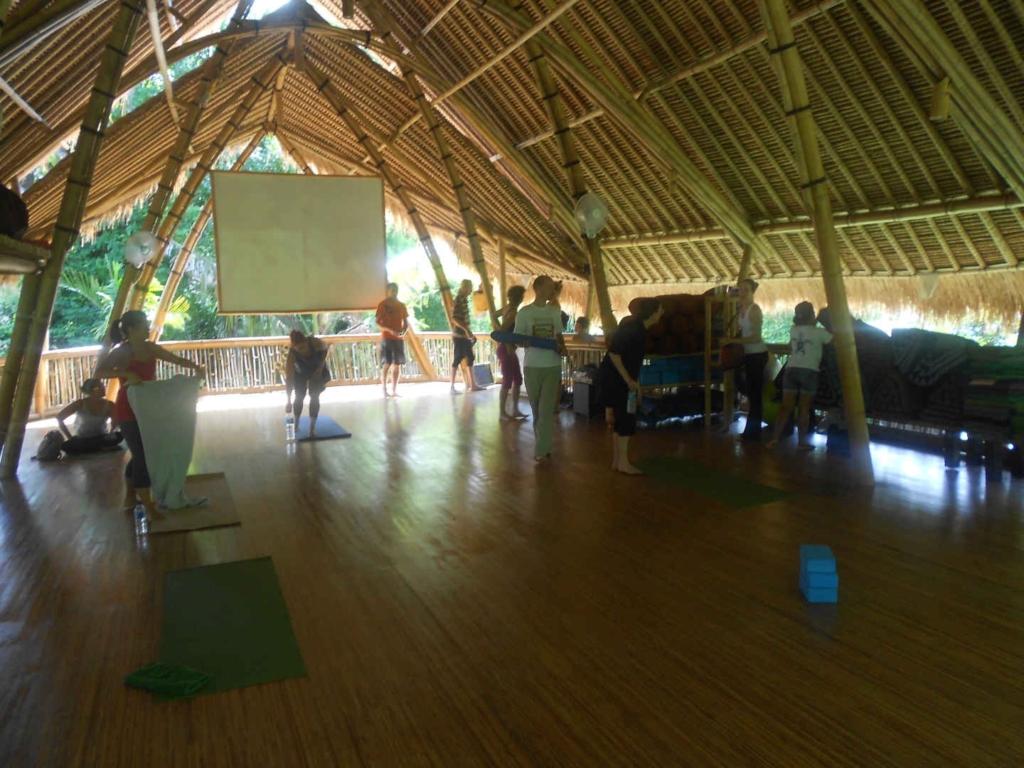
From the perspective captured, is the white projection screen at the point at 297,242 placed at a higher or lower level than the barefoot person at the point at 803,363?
higher

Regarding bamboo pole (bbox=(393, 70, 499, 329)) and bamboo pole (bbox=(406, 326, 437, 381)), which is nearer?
bamboo pole (bbox=(393, 70, 499, 329))

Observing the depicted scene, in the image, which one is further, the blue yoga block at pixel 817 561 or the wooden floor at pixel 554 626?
the blue yoga block at pixel 817 561

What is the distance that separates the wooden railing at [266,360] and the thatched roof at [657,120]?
7.10 feet

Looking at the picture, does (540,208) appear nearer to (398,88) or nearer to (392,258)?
(398,88)

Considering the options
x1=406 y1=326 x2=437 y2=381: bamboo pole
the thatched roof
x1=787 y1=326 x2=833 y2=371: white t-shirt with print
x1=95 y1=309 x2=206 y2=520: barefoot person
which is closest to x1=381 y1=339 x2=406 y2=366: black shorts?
x1=406 y1=326 x2=437 y2=381: bamboo pole

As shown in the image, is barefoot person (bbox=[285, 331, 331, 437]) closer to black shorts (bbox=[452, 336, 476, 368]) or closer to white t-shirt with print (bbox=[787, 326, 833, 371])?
black shorts (bbox=[452, 336, 476, 368])

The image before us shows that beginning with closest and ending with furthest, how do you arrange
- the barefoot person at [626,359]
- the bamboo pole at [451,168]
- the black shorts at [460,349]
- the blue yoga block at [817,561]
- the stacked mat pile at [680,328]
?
the blue yoga block at [817,561]
the barefoot person at [626,359]
the stacked mat pile at [680,328]
the bamboo pole at [451,168]
the black shorts at [460,349]

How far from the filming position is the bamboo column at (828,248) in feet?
16.7

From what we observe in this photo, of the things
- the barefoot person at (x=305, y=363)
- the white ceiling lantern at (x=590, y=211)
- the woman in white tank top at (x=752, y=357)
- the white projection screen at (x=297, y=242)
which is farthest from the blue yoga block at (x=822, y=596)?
the white projection screen at (x=297, y=242)

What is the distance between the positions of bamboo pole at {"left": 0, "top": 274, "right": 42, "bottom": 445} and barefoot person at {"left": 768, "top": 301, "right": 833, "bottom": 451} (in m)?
6.27

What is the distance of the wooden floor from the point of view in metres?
2.27

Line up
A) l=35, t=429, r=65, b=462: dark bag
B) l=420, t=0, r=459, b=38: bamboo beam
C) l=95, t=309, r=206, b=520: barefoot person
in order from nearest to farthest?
l=95, t=309, r=206, b=520: barefoot person, l=35, t=429, r=65, b=462: dark bag, l=420, t=0, r=459, b=38: bamboo beam

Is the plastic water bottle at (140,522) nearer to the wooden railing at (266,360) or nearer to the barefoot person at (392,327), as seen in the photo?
the barefoot person at (392,327)

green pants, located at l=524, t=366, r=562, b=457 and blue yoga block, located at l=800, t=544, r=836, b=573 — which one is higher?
green pants, located at l=524, t=366, r=562, b=457
